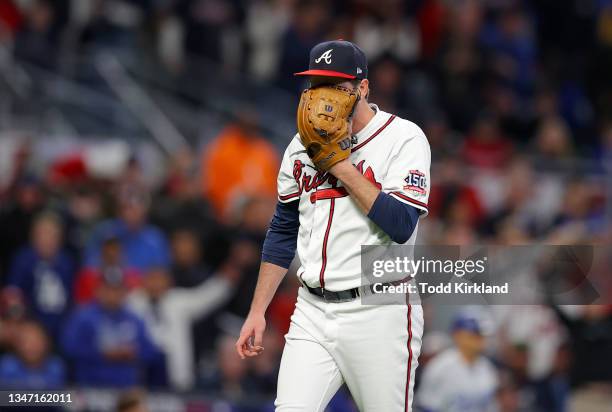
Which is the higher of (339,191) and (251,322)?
(339,191)

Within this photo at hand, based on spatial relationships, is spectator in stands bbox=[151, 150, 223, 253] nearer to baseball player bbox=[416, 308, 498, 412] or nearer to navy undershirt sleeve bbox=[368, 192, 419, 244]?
baseball player bbox=[416, 308, 498, 412]

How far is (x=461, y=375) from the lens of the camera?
28.4ft

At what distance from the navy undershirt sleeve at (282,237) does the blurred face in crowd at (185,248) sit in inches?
184

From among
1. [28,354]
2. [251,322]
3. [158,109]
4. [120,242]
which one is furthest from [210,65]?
[251,322]

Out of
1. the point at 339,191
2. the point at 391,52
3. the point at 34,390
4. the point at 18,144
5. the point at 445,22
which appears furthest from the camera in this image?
the point at 445,22

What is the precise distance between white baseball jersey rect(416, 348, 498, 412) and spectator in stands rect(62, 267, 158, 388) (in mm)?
2098

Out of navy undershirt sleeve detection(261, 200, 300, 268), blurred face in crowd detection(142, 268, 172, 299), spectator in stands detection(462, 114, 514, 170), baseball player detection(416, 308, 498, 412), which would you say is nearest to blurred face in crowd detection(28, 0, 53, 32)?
blurred face in crowd detection(142, 268, 172, 299)

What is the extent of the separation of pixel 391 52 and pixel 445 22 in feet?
4.63

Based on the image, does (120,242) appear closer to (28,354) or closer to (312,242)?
(28,354)

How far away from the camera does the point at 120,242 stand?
9.52m

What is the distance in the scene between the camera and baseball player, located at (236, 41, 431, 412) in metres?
4.59

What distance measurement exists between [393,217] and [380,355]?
56 cm

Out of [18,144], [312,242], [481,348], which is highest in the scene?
[18,144]

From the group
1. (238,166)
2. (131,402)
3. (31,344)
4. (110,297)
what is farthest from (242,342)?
(238,166)
